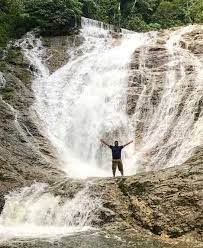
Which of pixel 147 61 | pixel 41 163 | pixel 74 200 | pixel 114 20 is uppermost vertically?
pixel 114 20

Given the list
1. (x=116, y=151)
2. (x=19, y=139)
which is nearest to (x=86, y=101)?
(x=19, y=139)

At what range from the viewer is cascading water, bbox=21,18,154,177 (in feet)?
66.5

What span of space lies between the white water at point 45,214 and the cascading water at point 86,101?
386 centimetres

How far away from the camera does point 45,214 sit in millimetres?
14312

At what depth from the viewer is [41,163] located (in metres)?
18.6

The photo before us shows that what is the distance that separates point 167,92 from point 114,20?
21.7 metres

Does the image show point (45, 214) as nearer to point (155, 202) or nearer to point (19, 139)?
point (155, 202)

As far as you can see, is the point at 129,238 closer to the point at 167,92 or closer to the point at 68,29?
the point at 167,92

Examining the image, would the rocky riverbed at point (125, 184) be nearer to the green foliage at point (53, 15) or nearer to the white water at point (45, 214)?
the white water at point (45, 214)

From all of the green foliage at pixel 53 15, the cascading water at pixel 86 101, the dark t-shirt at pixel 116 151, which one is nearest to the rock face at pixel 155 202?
the dark t-shirt at pixel 116 151

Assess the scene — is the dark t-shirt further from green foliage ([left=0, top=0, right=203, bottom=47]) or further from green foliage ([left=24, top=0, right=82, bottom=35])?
green foliage ([left=24, top=0, right=82, bottom=35])

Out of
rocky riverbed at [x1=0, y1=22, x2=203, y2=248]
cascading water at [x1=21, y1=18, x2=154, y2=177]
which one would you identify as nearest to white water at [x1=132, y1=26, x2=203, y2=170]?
rocky riverbed at [x1=0, y1=22, x2=203, y2=248]

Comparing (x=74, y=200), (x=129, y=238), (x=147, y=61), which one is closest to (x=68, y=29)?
(x=147, y=61)

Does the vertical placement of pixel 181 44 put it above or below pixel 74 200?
above
